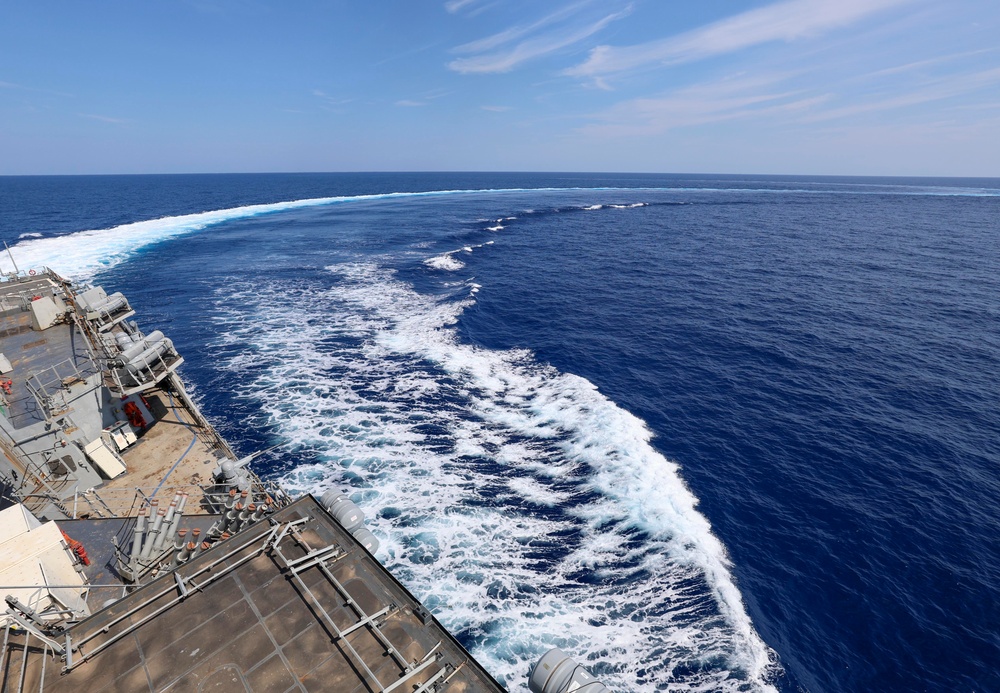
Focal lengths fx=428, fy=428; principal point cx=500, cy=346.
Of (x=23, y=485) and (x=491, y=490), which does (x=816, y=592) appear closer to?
(x=491, y=490)

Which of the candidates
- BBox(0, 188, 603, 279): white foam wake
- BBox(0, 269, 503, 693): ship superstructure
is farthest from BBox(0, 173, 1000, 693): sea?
BBox(0, 269, 503, 693): ship superstructure

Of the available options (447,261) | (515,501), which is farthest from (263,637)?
(447,261)

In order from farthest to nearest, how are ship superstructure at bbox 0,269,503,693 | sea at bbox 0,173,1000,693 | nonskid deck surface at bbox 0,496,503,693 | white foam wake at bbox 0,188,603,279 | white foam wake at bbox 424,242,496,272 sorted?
white foam wake at bbox 424,242,496,272
white foam wake at bbox 0,188,603,279
sea at bbox 0,173,1000,693
ship superstructure at bbox 0,269,503,693
nonskid deck surface at bbox 0,496,503,693

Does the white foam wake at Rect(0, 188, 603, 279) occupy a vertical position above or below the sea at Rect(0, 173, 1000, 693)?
above

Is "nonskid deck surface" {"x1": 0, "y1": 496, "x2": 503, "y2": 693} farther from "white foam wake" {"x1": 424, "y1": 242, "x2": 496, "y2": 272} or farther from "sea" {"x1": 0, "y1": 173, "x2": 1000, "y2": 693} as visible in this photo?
"white foam wake" {"x1": 424, "y1": 242, "x2": 496, "y2": 272}

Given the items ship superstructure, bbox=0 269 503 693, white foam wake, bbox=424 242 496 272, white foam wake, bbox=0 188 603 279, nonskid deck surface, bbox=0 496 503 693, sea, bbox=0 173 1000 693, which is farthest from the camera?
white foam wake, bbox=424 242 496 272

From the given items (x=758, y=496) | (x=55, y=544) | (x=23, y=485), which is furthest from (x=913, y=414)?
(x=23, y=485)

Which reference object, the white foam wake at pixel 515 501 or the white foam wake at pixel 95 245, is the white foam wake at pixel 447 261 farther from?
the white foam wake at pixel 95 245
